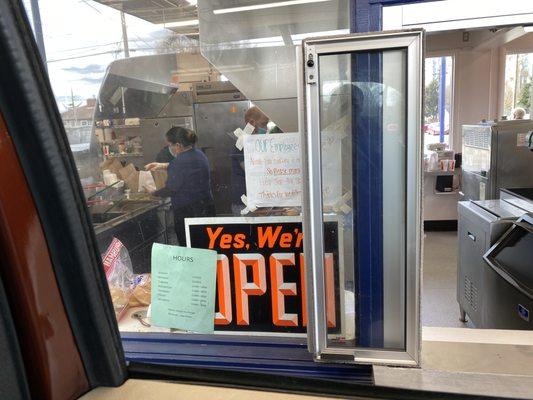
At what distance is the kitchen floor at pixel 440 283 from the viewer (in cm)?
366

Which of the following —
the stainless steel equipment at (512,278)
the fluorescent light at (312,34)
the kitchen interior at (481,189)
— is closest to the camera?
the fluorescent light at (312,34)

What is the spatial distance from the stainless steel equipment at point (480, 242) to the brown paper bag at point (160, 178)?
2404 millimetres

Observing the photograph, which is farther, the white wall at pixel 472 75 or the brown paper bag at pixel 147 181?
the white wall at pixel 472 75

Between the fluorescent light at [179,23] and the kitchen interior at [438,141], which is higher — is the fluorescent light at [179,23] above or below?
above

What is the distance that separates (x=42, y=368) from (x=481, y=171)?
4.36 metres

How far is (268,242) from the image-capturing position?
1.39 m

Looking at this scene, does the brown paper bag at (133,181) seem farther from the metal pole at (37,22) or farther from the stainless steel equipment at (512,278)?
the stainless steel equipment at (512,278)

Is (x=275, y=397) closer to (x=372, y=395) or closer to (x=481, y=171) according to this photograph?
(x=372, y=395)

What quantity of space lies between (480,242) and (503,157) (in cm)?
133

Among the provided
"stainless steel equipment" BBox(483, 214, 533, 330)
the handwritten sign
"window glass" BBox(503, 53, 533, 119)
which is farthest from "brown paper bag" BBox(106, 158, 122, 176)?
"window glass" BBox(503, 53, 533, 119)

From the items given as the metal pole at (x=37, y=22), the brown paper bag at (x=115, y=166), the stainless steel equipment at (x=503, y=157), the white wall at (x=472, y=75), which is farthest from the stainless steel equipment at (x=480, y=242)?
the white wall at (x=472, y=75)

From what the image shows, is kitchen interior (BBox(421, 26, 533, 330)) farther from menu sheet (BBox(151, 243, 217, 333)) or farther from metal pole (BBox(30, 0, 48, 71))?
metal pole (BBox(30, 0, 48, 71))

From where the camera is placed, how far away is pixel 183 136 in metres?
1.41

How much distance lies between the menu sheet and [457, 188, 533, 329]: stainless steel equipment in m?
2.28
